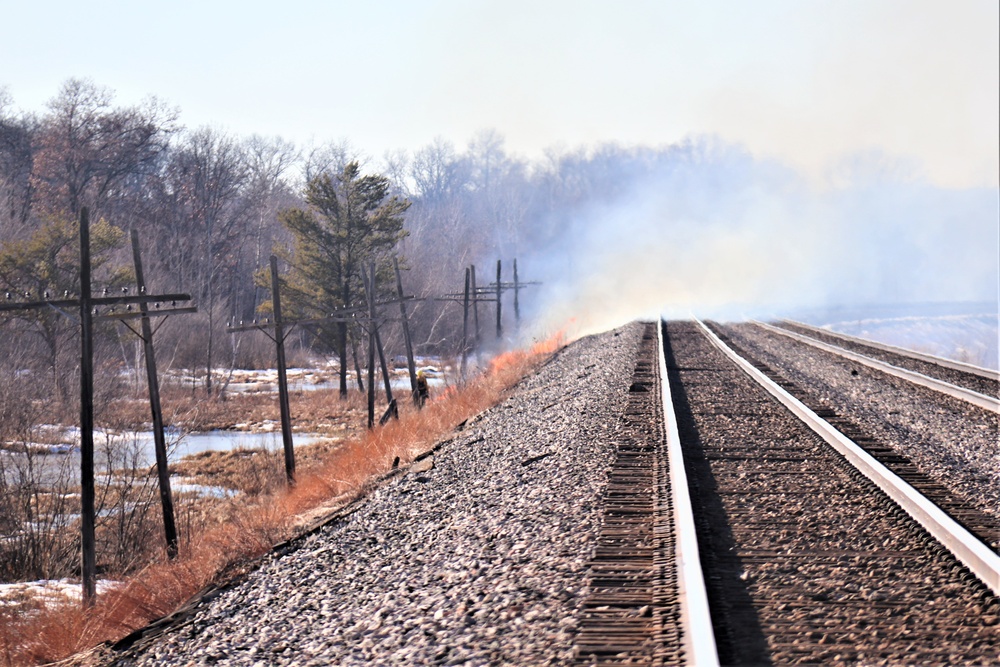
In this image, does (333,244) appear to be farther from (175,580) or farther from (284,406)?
(175,580)

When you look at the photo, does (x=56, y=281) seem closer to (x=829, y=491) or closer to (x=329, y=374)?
(x=329, y=374)

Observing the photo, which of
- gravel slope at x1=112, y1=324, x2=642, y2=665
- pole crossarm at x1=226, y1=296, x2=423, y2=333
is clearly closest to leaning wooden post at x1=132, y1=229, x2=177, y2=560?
pole crossarm at x1=226, y1=296, x2=423, y2=333

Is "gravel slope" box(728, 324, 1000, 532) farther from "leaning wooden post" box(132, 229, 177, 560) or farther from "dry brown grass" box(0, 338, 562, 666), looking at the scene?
"leaning wooden post" box(132, 229, 177, 560)

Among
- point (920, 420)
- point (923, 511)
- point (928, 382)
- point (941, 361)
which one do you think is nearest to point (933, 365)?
point (941, 361)

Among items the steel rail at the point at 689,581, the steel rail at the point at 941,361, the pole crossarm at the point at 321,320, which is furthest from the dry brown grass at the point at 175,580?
the steel rail at the point at 941,361

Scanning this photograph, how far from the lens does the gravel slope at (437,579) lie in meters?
5.34

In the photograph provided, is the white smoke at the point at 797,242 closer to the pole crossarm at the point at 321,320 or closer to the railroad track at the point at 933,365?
→ the pole crossarm at the point at 321,320

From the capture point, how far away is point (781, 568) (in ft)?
19.3

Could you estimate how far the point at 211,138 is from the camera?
72250mm

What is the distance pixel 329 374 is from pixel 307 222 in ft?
30.8

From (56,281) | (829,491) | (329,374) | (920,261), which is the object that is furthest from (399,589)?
(920,261)

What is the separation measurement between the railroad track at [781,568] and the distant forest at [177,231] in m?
32.8

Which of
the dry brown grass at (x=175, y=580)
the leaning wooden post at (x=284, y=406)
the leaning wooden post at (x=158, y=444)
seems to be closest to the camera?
the dry brown grass at (x=175, y=580)

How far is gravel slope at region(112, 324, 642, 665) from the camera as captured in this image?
5344 mm
